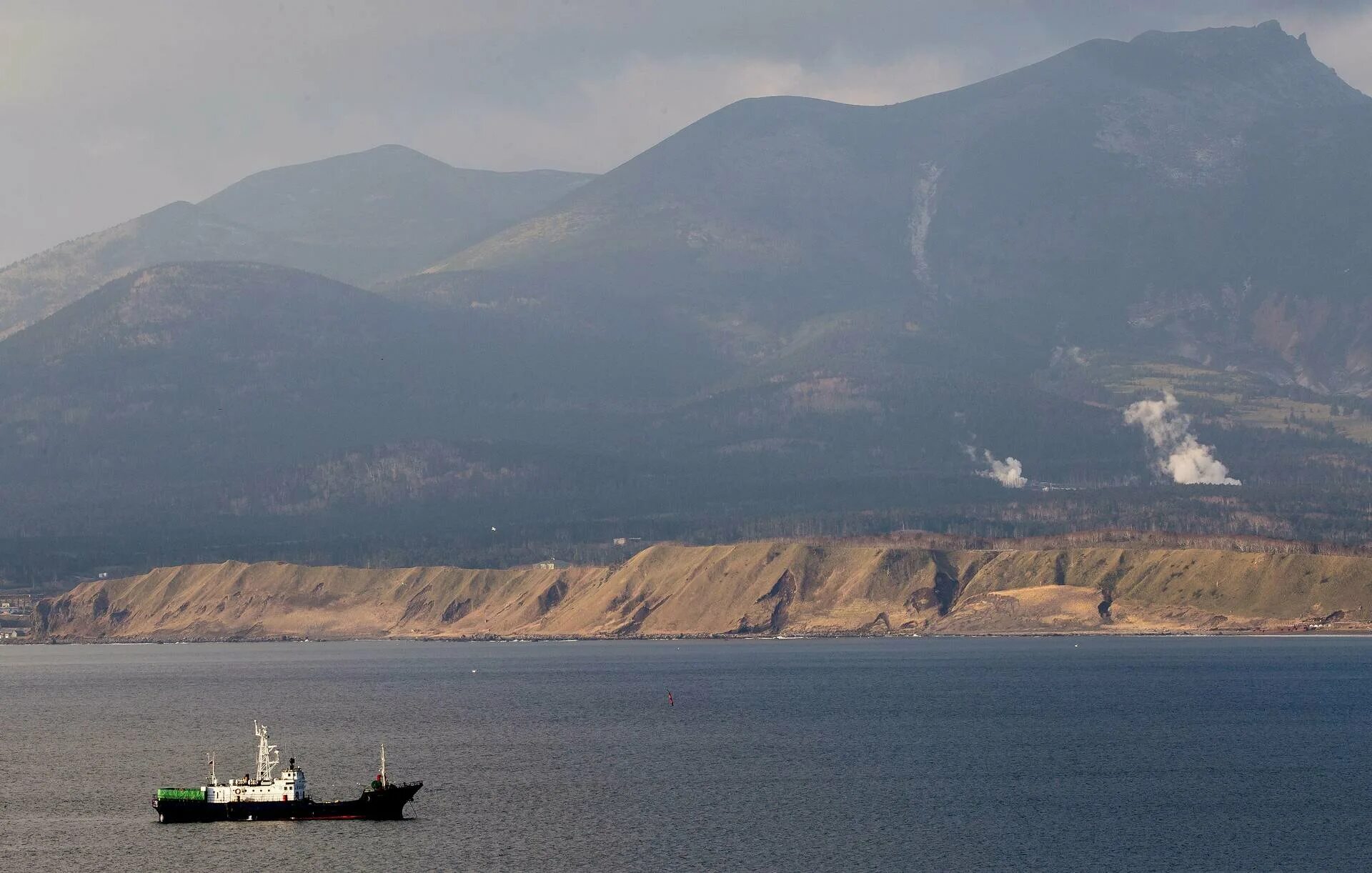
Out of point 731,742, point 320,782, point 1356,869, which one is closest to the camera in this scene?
point 1356,869

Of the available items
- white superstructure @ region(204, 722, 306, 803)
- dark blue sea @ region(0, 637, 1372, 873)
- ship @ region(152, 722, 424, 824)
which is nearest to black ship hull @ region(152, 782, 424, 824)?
ship @ region(152, 722, 424, 824)

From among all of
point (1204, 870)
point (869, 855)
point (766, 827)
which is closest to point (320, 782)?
point (766, 827)

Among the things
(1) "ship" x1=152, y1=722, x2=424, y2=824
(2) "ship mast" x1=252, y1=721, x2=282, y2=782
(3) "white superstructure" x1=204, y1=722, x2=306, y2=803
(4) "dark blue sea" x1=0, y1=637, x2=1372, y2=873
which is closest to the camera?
(4) "dark blue sea" x1=0, y1=637, x2=1372, y2=873

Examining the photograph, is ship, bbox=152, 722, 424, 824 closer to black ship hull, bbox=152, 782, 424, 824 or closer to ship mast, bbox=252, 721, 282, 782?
black ship hull, bbox=152, 782, 424, 824

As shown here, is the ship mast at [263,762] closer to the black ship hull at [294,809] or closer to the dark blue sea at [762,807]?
the black ship hull at [294,809]

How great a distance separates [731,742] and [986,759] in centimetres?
2702

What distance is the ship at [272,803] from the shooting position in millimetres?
149875

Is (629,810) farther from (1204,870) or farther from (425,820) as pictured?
(1204,870)

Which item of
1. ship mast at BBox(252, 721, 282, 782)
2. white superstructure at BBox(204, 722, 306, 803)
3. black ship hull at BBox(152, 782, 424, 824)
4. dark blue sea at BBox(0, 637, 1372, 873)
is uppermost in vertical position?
ship mast at BBox(252, 721, 282, 782)

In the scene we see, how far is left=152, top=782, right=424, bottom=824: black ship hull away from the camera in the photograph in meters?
150

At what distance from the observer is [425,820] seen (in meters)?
149

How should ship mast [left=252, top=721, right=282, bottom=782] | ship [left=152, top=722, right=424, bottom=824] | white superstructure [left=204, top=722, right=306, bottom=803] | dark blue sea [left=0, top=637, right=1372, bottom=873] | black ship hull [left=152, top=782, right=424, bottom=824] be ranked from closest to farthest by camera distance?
dark blue sea [left=0, top=637, right=1372, bottom=873], black ship hull [left=152, top=782, right=424, bottom=824], ship [left=152, top=722, right=424, bottom=824], white superstructure [left=204, top=722, right=306, bottom=803], ship mast [left=252, top=721, right=282, bottom=782]

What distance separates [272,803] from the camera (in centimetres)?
15038

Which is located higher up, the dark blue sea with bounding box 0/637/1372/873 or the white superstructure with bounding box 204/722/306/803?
the white superstructure with bounding box 204/722/306/803
